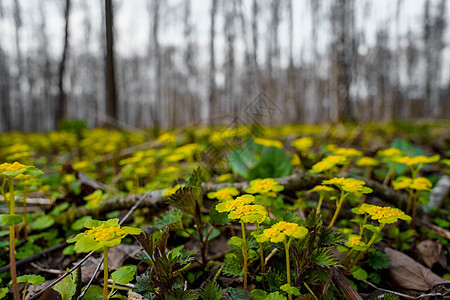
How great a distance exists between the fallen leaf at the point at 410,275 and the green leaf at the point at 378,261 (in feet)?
0.30

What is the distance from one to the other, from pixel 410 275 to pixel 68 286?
1.35m

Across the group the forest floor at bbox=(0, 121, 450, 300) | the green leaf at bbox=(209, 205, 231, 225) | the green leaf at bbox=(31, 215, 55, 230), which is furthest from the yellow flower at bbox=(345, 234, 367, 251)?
the green leaf at bbox=(31, 215, 55, 230)

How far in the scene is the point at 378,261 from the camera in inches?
42.8

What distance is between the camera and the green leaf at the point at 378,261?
41.9 inches

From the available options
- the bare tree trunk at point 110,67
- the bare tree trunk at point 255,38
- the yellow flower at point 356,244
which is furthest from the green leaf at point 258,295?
the bare tree trunk at point 255,38

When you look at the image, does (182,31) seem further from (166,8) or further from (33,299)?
(33,299)

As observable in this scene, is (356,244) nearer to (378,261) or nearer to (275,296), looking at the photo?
(378,261)

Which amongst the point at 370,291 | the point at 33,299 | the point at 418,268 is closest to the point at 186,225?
the point at 33,299

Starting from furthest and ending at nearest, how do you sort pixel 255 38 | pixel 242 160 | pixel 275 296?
pixel 255 38 < pixel 242 160 < pixel 275 296

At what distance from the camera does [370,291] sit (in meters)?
1.06

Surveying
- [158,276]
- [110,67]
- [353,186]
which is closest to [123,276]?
[158,276]

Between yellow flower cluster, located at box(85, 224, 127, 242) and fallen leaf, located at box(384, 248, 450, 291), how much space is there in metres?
1.13

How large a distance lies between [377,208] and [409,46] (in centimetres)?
3050

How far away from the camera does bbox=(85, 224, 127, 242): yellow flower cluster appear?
0.72 m
